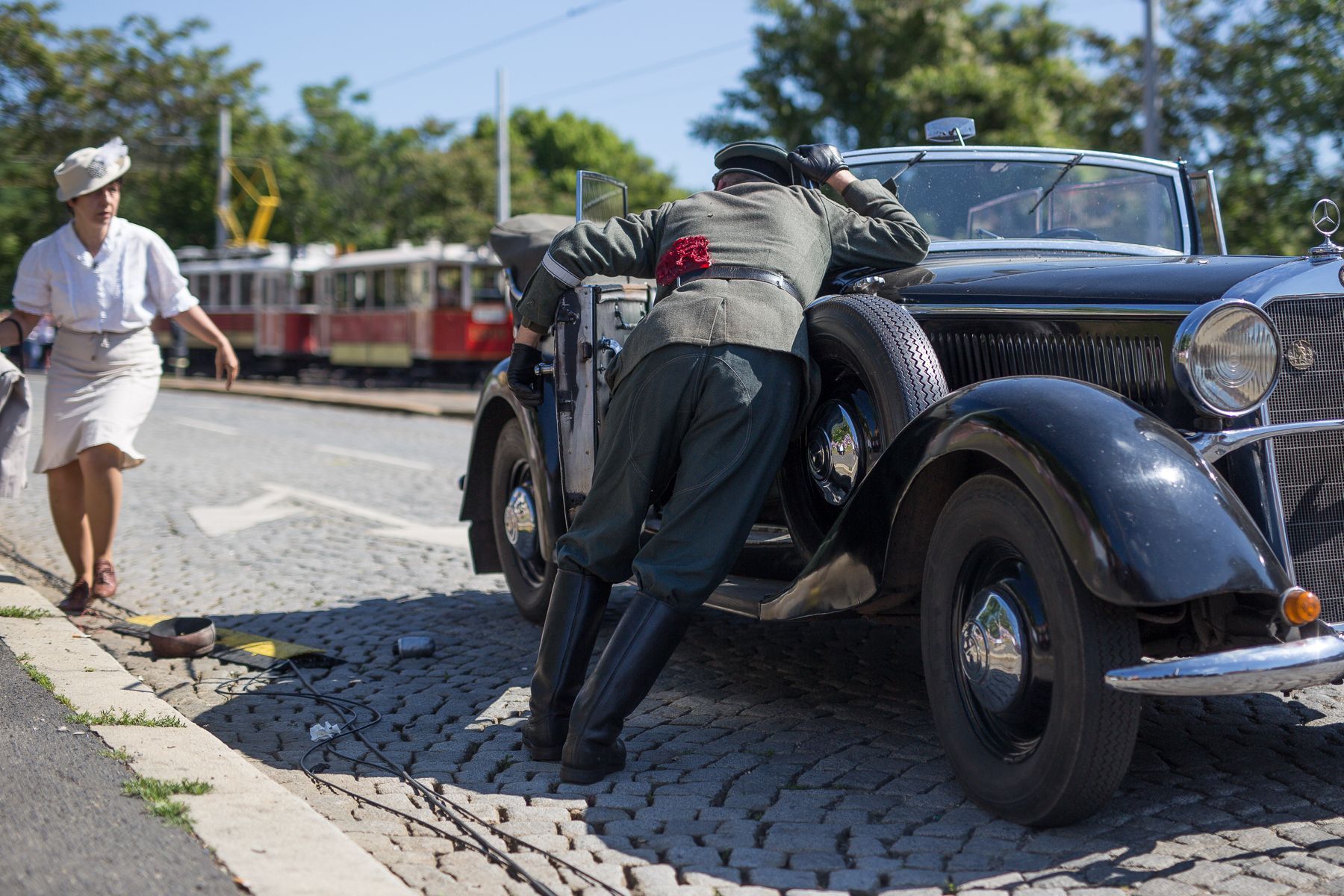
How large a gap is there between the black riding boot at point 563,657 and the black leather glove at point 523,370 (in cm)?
88

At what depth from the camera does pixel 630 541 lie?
12.3 feet

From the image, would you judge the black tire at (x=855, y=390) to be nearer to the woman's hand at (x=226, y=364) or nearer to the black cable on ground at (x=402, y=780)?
the black cable on ground at (x=402, y=780)

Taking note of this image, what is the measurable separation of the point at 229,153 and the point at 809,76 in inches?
776

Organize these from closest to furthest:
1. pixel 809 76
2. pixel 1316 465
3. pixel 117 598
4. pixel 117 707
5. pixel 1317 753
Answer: pixel 1316 465 → pixel 1317 753 → pixel 117 707 → pixel 117 598 → pixel 809 76

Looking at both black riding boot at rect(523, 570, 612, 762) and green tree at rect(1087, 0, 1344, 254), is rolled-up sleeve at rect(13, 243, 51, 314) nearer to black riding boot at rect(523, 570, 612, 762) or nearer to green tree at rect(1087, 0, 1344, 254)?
black riding boot at rect(523, 570, 612, 762)

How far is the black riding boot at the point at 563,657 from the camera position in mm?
3824

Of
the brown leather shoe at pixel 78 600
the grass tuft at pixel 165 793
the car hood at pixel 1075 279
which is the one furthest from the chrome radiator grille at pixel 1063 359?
the brown leather shoe at pixel 78 600

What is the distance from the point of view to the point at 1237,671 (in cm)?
268

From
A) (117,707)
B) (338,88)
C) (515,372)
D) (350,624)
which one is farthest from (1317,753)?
(338,88)

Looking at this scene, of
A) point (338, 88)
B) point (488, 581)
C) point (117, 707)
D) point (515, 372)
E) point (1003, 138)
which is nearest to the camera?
point (117, 707)

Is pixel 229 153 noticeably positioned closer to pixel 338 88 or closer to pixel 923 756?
pixel 338 88

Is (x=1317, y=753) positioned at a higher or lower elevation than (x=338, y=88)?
lower

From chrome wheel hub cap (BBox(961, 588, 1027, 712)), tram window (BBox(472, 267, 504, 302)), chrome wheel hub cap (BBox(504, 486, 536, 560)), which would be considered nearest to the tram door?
chrome wheel hub cap (BBox(504, 486, 536, 560))

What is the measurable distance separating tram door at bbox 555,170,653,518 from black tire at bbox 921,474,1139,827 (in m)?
1.71
